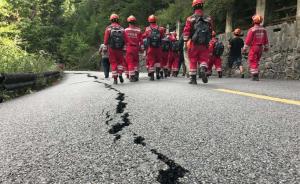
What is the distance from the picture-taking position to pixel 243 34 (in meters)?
14.6

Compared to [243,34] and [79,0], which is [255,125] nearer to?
[243,34]

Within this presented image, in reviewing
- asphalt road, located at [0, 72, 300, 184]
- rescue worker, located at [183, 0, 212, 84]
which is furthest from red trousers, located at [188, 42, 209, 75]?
asphalt road, located at [0, 72, 300, 184]

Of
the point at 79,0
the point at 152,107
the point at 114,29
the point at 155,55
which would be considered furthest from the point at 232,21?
the point at 79,0

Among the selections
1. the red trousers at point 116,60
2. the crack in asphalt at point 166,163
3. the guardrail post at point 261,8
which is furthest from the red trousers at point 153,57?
the crack in asphalt at point 166,163

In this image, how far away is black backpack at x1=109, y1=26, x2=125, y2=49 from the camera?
32.1ft

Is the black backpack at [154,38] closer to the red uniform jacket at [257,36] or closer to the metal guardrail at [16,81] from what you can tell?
the red uniform jacket at [257,36]

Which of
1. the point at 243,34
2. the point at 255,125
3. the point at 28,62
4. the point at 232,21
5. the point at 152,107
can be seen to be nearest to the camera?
the point at 255,125

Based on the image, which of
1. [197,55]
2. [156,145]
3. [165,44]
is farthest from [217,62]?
[156,145]

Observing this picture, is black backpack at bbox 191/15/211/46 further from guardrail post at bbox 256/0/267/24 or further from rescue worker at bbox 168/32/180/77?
guardrail post at bbox 256/0/267/24

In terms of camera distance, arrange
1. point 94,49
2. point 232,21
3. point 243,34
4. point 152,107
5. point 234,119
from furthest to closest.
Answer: point 94,49 → point 232,21 → point 243,34 → point 152,107 → point 234,119

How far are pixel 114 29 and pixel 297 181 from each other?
8.43 meters

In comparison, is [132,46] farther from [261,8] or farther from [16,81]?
[261,8]

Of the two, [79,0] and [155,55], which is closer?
[155,55]

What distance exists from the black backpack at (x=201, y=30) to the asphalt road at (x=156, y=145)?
4.03m
